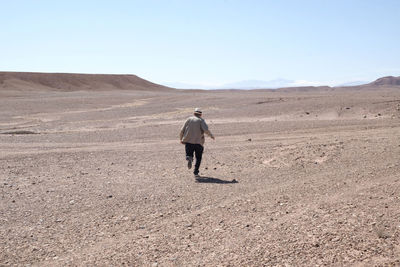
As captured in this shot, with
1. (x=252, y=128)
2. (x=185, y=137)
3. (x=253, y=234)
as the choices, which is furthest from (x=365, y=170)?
(x=252, y=128)

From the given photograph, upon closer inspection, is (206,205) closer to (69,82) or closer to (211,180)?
(211,180)

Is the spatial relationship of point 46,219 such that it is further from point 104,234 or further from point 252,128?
point 252,128

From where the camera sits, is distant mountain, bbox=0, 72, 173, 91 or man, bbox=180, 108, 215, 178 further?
distant mountain, bbox=0, 72, 173, 91

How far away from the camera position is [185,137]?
1015 cm

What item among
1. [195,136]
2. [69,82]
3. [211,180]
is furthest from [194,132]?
[69,82]

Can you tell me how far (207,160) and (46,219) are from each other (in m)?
5.86

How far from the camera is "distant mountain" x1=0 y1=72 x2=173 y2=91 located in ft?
318

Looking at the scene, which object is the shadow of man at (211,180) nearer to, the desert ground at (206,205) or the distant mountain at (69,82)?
the desert ground at (206,205)

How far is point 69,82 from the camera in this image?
10631 centimetres

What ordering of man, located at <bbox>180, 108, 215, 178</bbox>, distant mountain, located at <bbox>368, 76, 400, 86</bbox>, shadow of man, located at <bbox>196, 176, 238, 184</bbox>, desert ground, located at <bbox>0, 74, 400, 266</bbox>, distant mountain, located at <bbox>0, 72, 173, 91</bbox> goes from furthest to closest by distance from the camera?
distant mountain, located at <bbox>368, 76, 400, 86</bbox>, distant mountain, located at <bbox>0, 72, 173, 91</bbox>, man, located at <bbox>180, 108, 215, 178</bbox>, shadow of man, located at <bbox>196, 176, 238, 184</bbox>, desert ground, located at <bbox>0, 74, 400, 266</bbox>

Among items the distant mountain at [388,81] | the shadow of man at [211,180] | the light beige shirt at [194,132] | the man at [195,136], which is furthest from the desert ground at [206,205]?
the distant mountain at [388,81]

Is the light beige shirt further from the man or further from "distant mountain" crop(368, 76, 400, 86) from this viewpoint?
"distant mountain" crop(368, 76, 400, 86)

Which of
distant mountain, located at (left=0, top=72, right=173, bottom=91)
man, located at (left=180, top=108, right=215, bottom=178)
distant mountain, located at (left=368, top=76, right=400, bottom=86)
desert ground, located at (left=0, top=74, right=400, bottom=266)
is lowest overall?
desert ground, located at (left=0, top=74, right=400, bottom=266)

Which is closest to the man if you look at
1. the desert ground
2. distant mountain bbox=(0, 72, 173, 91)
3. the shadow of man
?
the shadow of man
